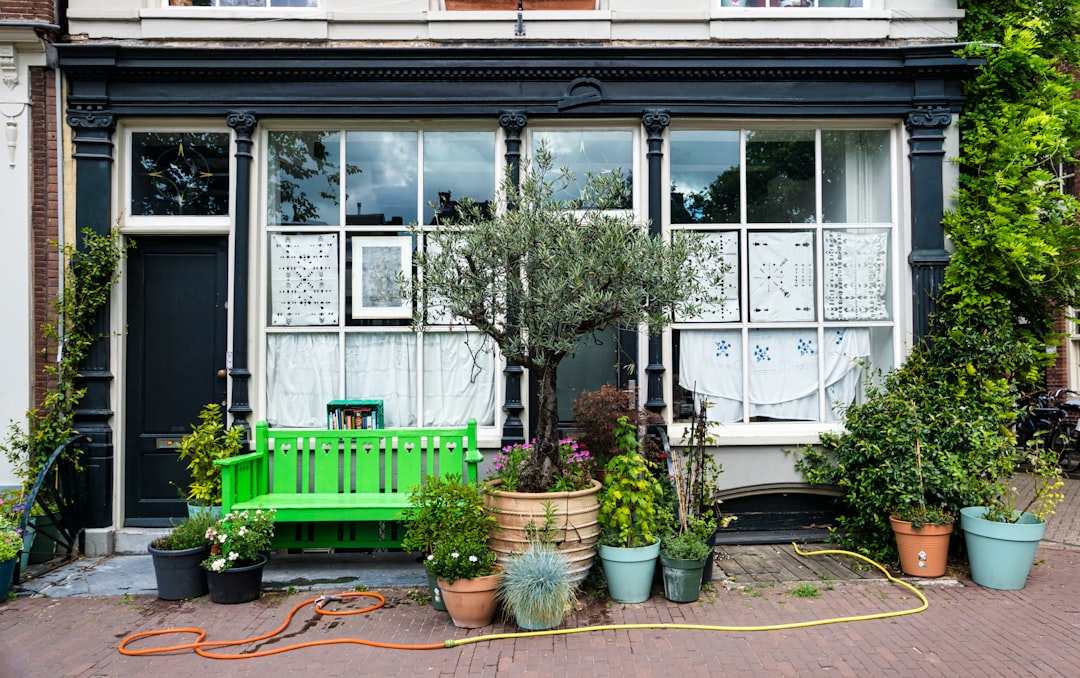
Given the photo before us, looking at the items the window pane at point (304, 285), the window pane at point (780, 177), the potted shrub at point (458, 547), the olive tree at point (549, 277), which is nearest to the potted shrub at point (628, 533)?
the olive tree at point (549, 277)

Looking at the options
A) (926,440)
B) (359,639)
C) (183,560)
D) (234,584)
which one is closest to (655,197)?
(926,440)

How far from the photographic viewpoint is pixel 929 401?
6.30 m

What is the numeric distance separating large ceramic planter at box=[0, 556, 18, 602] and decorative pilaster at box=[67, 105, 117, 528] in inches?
43.8

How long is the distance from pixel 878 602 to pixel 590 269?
3280 millimetres

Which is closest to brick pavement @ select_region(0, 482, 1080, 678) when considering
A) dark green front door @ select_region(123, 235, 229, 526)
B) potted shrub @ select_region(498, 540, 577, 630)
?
potted shrub @ select_region(498, 540, 577, 630)

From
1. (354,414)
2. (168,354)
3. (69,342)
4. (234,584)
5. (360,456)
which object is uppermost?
(69,342)

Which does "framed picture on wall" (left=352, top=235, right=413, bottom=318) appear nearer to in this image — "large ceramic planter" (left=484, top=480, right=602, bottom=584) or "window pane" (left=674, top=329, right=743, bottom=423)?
"large ceramic planter" (left=484, top=480, right=602, bottom=584)

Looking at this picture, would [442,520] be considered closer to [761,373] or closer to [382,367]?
[382,367]

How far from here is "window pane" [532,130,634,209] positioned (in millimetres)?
6938

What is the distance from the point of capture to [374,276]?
684cm

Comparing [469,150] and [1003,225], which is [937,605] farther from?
[469,150]

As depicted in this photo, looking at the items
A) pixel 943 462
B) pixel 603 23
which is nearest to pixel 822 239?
pixel 943 462

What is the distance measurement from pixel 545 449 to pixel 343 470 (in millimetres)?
2191

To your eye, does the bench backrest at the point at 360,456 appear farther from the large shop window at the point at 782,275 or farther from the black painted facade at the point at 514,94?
the large shop window at the point at 782,275
